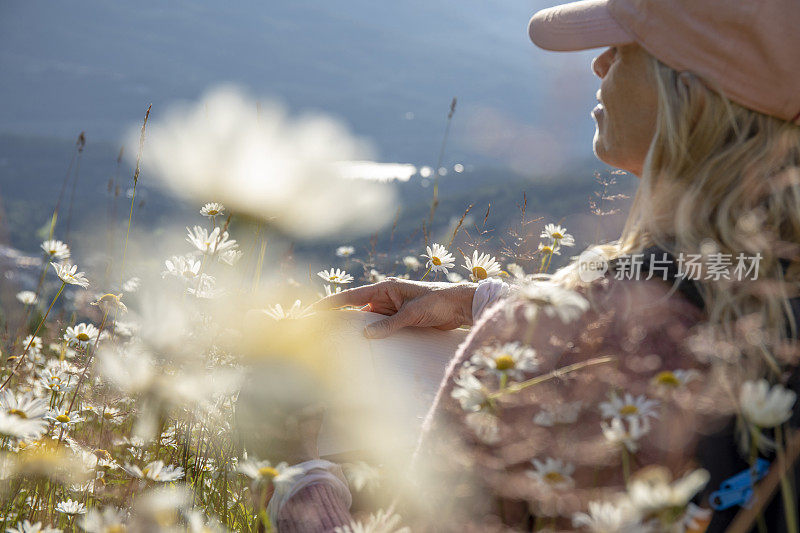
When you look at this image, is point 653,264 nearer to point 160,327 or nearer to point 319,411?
point 319,411

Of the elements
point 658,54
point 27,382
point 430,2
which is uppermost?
point 430,2

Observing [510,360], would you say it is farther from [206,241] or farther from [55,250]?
[55,250]

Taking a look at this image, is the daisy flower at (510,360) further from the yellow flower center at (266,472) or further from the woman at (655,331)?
the yellow flower center at (266,472)

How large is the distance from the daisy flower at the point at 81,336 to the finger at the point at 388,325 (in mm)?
1209

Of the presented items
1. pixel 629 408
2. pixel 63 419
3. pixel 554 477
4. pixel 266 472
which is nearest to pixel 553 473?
pixel 554 477

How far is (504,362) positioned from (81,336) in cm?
202

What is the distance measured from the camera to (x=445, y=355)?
188cm

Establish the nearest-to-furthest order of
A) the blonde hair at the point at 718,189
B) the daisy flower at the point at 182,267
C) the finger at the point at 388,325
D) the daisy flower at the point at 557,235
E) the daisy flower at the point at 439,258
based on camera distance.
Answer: the blonde hair at the point at 718,189 < the finger at the point at 388,325 < the daisy flower at the point at 182,267 < the daisy flower at the point at 439,258 < the daisy flower at the point at 557,235

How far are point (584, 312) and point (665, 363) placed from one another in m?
0.15

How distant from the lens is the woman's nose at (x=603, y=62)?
149 cm

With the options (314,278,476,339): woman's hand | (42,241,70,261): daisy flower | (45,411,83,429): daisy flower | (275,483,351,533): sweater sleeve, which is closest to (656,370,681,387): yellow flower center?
(275,483,351,533): sweater sleeve

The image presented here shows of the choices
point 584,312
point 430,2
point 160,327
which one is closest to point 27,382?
point 160,327

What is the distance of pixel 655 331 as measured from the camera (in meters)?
1.08

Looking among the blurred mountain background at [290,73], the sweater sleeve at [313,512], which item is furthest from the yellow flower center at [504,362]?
the blurred mountain background at [290,73]
